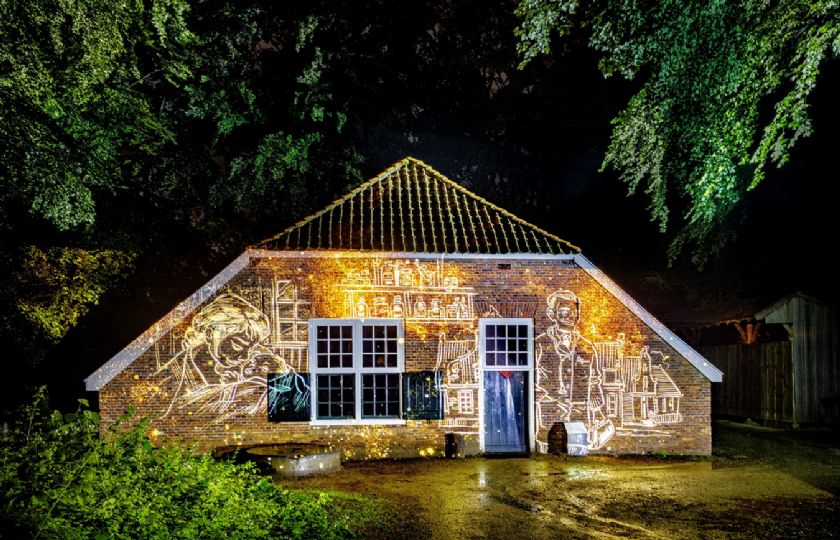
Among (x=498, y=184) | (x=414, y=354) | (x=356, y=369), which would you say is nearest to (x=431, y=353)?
(x=414, y=354)

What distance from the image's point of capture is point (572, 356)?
1430cm

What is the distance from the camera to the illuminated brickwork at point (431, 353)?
13.6m

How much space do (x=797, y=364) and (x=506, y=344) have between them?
8.40 m

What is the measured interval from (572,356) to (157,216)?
45.4 feet

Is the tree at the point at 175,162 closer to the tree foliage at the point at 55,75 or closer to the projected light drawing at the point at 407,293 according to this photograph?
the tree foliage at the point at 55,75

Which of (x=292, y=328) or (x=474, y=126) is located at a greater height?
(x=474, y=126)

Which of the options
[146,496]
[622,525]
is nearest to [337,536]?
[146,496]

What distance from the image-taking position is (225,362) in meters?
13.7

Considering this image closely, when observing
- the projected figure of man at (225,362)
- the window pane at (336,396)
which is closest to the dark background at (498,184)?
the projected figure of man at (225,362)

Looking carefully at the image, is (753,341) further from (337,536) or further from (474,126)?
(337,536)

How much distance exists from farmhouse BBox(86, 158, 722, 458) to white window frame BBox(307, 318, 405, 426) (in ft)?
0.10

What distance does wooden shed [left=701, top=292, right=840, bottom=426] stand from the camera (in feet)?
57.2

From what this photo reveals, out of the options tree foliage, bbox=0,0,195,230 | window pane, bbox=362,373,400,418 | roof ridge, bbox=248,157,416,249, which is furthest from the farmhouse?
tree foliage, bbox=0,0,195,230

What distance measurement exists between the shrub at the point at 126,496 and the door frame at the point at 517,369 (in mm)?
5532
